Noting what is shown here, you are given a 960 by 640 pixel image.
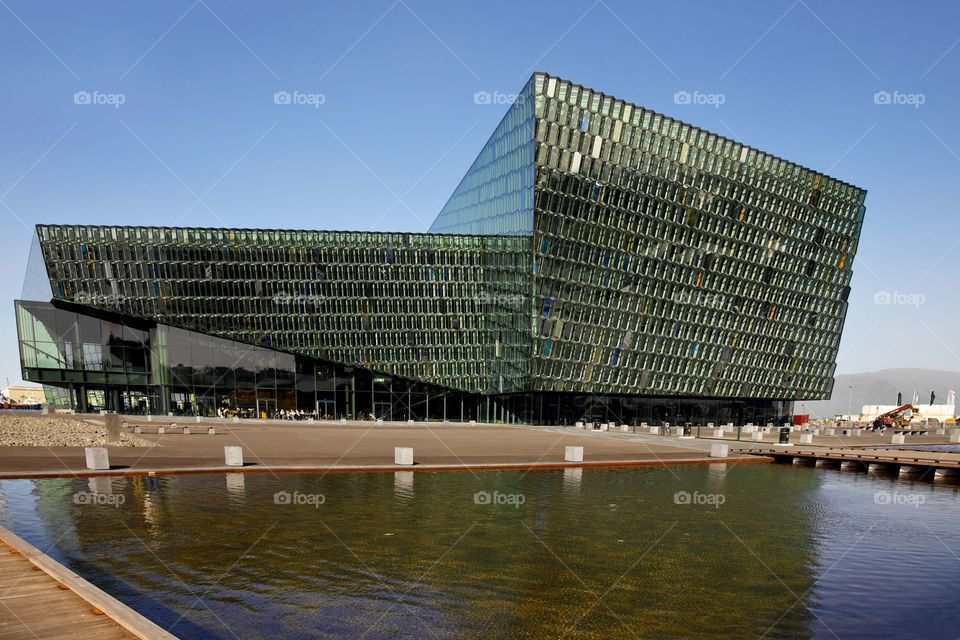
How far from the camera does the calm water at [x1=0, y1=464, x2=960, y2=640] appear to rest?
40.5 feet

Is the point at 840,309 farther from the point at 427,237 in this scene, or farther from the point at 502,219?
the point at 427,237

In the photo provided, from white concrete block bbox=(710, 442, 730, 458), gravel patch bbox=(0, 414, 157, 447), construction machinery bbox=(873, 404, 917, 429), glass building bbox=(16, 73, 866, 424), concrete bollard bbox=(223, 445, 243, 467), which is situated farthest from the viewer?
construction machinery bbox=(873, 404, 917, 429)

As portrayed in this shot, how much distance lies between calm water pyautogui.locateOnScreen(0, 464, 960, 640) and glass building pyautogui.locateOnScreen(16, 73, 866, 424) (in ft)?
149

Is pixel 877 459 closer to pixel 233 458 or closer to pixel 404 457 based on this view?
pixel 404 457

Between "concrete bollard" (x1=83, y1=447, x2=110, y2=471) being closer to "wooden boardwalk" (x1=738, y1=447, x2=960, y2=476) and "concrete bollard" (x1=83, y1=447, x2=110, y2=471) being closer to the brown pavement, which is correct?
the brown pavement

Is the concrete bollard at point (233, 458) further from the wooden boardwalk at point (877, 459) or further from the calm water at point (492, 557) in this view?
the wooden boardwalk at point (877, 459)

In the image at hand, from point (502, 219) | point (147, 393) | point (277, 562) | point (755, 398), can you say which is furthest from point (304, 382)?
point (277, 562)

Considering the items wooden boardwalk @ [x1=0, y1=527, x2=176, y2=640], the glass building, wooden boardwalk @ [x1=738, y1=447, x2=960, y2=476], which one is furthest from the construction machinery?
wooden boardwalk @ [x1=0, y1=527, x2=176, y2=640]

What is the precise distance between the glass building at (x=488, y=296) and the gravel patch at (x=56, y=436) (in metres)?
27.6

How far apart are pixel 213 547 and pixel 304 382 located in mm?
61250

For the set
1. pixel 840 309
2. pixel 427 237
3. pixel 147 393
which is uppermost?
pixel 427 237

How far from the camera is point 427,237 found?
76.6m

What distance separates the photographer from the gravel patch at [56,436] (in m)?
36.5

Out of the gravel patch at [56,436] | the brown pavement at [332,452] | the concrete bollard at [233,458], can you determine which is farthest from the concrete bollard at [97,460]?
the gravel patch at [56,436]
